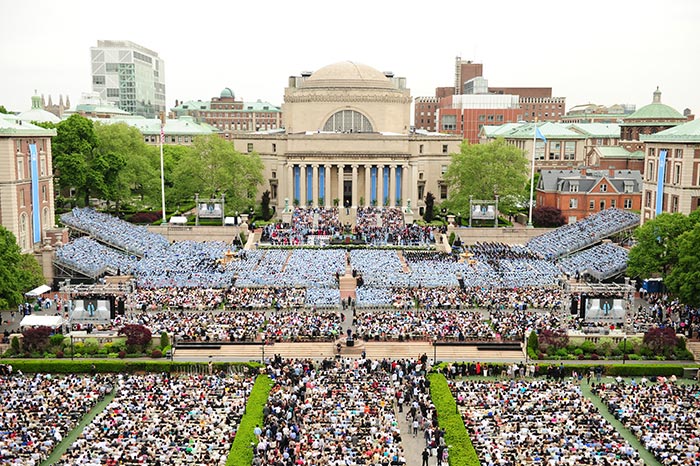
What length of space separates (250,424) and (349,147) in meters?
70.4

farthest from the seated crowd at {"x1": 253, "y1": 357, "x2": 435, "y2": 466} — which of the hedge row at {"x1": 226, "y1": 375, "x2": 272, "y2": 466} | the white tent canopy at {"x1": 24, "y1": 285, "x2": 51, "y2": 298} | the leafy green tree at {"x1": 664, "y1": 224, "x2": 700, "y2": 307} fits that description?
the white tent canopy at {"x1": 24, "y1": 285, "x2": 51, "y2": 298}

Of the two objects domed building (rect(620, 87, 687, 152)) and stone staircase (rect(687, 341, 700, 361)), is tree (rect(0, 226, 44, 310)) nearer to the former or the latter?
stone staircase (rect(687, 341, 700, 361))

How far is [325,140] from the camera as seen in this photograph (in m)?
98.7

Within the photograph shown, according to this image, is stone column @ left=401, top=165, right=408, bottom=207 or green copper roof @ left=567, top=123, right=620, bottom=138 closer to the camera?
stone column @ left=401, top=165, right=408, bottom=207

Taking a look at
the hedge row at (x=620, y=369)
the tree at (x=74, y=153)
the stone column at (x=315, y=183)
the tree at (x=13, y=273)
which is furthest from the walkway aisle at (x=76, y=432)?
the stone column at (x=315, y=183)

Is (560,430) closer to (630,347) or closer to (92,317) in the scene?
(630,347)

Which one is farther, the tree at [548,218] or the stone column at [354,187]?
the stone column at [354,187]

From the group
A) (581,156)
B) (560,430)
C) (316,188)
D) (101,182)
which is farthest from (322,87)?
(560,430)

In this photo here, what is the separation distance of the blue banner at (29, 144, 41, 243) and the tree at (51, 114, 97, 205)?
1214 centimetres

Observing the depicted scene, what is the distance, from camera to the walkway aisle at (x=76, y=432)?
30022 millimetres

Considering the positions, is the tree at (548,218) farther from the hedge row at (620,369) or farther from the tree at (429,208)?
the hedge row at (620,369)

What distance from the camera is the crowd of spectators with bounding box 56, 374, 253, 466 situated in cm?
2803

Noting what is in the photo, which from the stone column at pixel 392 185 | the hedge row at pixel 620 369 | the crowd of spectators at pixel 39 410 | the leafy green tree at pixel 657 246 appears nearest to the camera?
the crowd of spectators at pixel 39 410

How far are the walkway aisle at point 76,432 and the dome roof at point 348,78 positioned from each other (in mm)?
76112
